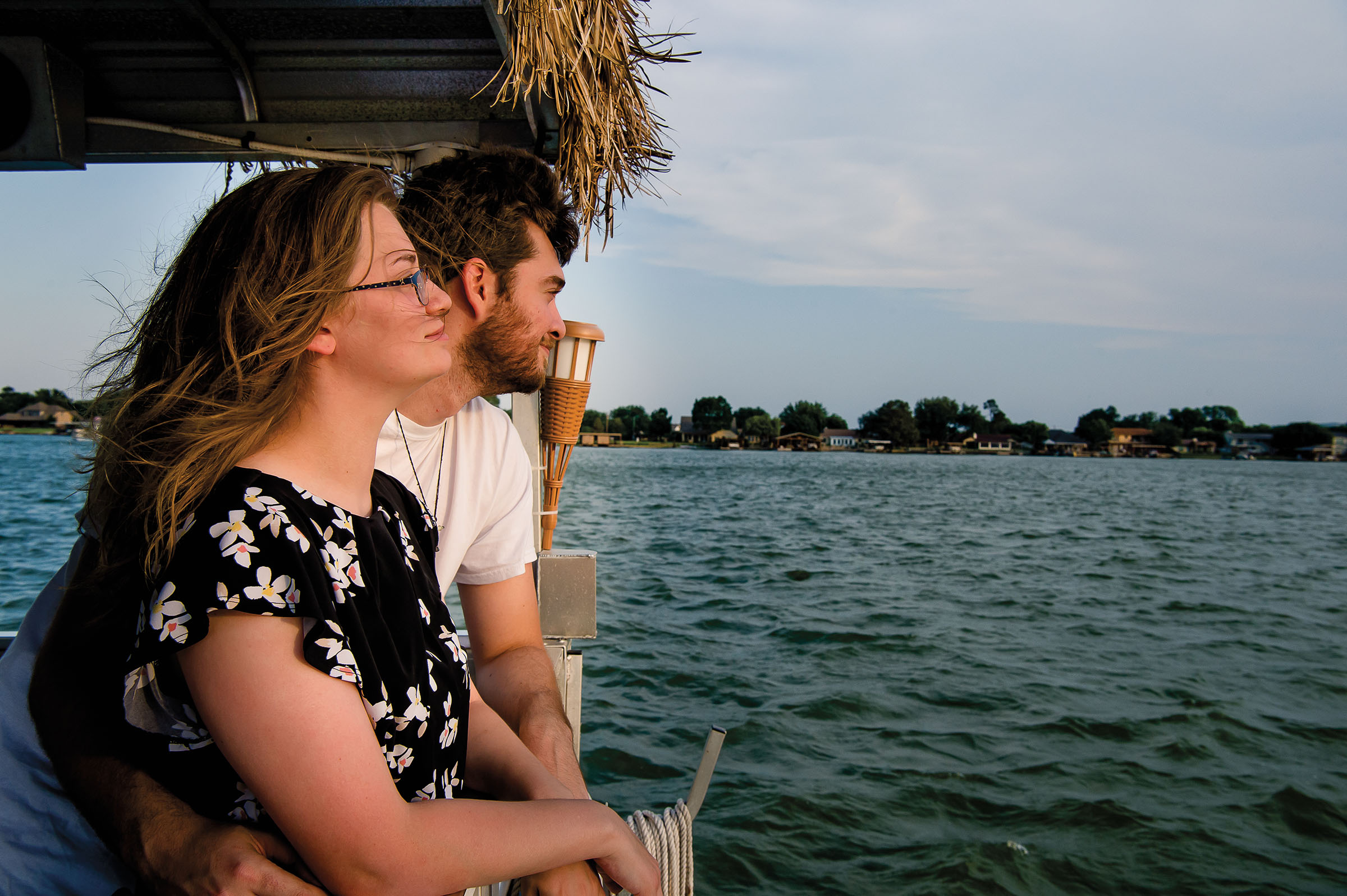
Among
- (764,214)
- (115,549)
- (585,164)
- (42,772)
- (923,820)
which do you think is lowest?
(923,820)

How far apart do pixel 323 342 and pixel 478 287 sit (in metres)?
1.00

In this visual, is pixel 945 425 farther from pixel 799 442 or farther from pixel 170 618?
pixel 170 618

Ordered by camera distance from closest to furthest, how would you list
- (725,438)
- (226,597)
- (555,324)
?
(226,597) → (555,324) → (725,438)

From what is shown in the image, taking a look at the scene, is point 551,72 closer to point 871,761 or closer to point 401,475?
point 401,475

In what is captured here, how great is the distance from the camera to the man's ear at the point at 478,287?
2.04 m

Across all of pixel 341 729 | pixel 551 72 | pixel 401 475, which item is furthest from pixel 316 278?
pixel 551 72

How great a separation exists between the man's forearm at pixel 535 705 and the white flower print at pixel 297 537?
0.83 metres

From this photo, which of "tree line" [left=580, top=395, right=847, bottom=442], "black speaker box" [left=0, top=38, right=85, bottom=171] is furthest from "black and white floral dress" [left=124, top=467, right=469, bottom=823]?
"tree line" [left=580, top=395, right=847, bottom=442]

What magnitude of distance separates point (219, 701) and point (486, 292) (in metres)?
1.39

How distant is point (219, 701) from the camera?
2.88 ft

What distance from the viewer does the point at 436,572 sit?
5.24 feet

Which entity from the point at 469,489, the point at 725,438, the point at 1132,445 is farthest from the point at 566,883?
the point at 1132,445

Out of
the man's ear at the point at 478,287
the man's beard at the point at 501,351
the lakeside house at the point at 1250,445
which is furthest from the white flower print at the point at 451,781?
the lakeside house at the point at 1250,445

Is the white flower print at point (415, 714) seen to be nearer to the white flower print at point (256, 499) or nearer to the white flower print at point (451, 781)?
the white flower print at point (451, 781)
